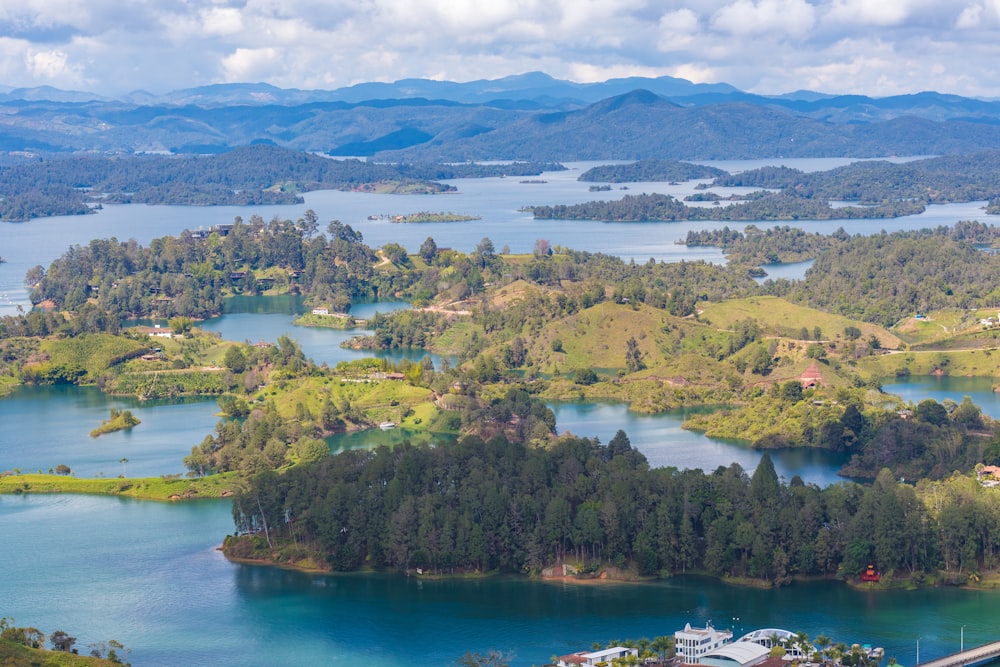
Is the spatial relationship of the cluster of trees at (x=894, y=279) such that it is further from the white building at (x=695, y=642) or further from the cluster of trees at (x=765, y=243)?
the white building at (x=695, y=642)

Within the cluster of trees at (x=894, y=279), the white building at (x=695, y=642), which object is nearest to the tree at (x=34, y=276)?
the cluster of trees at (x=894, y=279)

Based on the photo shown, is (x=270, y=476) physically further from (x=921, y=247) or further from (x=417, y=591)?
(x=921, y=247)

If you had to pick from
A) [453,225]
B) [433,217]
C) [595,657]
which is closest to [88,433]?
[595,657]

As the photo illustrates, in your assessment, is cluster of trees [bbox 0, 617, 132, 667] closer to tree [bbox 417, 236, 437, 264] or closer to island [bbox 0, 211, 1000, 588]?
island [bbox 0, 211, 1000, 588]

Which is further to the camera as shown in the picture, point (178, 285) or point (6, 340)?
point (178, 285)

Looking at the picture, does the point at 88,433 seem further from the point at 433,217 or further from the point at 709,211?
the point at 709,211

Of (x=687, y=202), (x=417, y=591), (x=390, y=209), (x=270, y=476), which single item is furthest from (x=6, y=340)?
(x=687, y=202)
